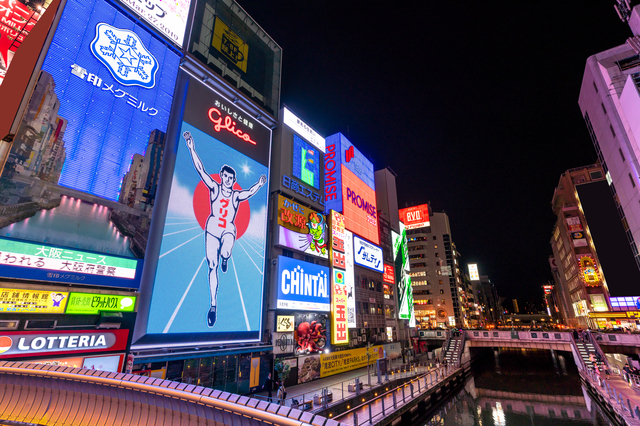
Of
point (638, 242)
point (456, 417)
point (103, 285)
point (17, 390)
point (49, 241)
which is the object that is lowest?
point (456, 417)

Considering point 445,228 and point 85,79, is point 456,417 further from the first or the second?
point 445,228

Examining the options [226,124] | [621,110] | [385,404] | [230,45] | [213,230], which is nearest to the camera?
[385,404]

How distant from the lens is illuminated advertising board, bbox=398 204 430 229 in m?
73.9

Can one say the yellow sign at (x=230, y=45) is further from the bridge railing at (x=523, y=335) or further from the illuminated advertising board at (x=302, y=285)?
the bridge railing at (x=523, y=335)

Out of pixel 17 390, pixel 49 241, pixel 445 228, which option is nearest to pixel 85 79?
pixel 49 241

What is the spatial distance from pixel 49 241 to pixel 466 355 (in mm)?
48267

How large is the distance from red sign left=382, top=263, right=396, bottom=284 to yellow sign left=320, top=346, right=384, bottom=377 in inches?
446

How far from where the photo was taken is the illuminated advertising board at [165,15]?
2052 cm

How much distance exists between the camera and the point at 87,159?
51.0ft

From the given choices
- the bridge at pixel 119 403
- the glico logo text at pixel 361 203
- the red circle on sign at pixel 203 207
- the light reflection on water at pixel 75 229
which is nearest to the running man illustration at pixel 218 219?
the red circle on sign at pixel 203 207

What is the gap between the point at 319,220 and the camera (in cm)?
3225

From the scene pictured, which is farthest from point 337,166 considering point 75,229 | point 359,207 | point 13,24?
point 13,24

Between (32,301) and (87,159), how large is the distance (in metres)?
7.22

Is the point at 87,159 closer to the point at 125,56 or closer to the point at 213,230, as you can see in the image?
the point at 125,56
